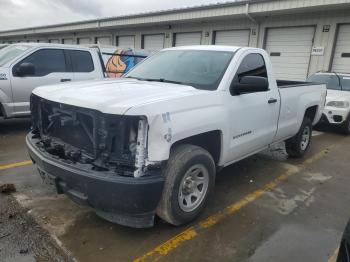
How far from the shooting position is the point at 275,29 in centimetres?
1431

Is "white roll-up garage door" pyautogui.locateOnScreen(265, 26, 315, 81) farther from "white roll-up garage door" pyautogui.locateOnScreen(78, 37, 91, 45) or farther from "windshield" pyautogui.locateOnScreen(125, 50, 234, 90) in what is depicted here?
"white roll-up garage door" pyautogui.locateOnScreen(78, 37, 91, 45)

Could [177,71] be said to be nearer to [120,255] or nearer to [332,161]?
[120,255]

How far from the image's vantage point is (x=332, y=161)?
6.28 meters

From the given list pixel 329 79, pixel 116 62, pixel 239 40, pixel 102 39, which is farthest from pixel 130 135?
pixel 102 39

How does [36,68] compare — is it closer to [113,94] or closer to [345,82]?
[113,94]

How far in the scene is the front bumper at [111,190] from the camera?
2.73 meters

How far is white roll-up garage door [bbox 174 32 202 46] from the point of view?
57.2 feet

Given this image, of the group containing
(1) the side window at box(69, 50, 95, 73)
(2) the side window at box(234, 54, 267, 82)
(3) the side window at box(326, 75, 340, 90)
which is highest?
(2) the side window at box(234, 54, 267, 82)

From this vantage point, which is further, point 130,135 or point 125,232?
point 125,232

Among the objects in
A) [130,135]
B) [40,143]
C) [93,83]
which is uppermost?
[93,83]

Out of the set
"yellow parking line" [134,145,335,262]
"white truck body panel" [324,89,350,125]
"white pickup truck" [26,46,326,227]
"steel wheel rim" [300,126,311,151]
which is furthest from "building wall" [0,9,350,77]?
"white pickup truck" [26,46,326,227]

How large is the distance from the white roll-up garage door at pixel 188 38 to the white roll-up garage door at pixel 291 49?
4.08 meters

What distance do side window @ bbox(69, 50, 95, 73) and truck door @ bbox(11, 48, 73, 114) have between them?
212 mm

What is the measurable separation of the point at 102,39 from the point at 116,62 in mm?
17136
